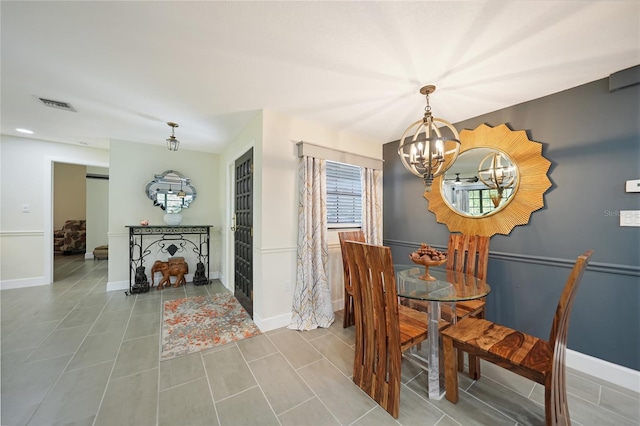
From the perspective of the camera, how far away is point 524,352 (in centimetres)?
135

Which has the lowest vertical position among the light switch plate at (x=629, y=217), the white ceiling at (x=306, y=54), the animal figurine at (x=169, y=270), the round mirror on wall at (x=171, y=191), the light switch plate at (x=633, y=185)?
the animal figurine at (x=169, y=270)

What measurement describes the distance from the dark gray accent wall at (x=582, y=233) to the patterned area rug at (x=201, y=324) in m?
2.80

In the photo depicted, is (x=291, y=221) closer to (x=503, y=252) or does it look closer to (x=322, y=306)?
(x=322, y=306)

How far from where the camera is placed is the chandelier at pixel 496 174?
2369 millimetres

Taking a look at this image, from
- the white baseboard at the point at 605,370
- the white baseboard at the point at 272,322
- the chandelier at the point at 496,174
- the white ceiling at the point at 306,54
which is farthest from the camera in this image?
the white baseboard at the point at 272,322

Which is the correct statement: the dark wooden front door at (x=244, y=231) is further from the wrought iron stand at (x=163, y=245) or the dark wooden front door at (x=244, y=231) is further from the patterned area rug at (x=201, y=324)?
the wrought iron stand at (x=163, y=245)

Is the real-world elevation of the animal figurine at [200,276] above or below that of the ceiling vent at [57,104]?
below

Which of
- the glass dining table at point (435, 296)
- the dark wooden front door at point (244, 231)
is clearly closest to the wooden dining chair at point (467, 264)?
the glass dining table at point (435, 296)

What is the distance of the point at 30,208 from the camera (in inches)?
151

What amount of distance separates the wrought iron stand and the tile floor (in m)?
1.19

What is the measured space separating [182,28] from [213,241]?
3.74m

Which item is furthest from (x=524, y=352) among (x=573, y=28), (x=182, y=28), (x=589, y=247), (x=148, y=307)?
(x=148, y=307)

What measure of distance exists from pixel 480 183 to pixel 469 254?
2.83ft

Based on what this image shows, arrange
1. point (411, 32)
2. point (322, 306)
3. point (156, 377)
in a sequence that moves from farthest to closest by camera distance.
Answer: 1. point (322, 306)
2. point (156, 377)
3. point (411, 32)
